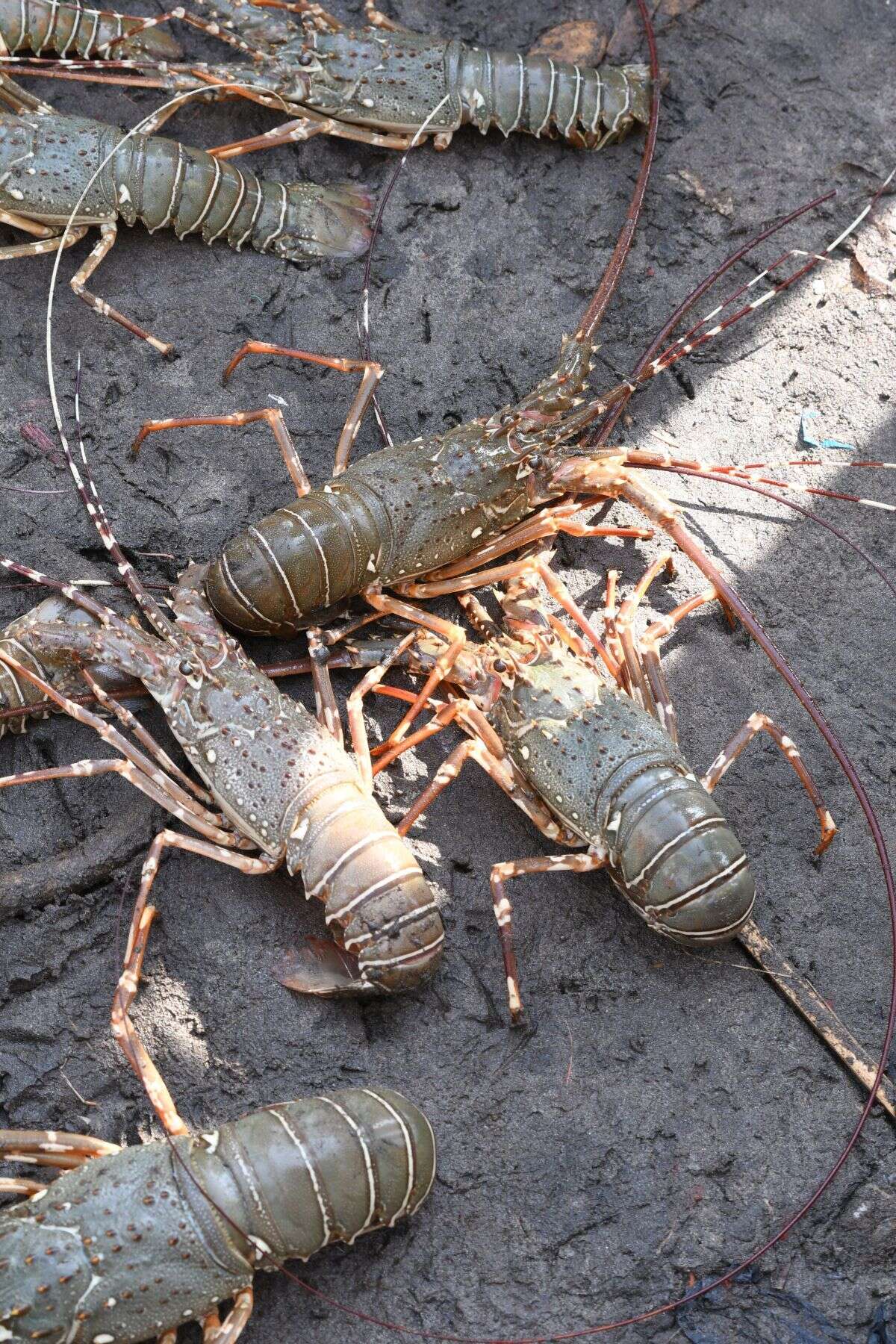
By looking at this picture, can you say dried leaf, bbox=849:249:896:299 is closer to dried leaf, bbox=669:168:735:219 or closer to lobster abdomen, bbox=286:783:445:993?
dried leaf, bbox=669:168:735:219

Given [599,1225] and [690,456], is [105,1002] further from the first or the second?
[690,456]

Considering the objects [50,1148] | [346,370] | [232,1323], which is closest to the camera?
[232,1323]

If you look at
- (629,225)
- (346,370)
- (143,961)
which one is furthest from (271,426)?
(143,961)

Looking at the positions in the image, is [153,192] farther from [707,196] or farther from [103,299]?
[707,196]

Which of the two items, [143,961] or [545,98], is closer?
[143,961]

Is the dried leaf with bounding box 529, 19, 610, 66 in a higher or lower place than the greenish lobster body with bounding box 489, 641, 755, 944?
higher

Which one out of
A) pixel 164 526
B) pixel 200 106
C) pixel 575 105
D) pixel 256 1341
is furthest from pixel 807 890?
pixel 200 106

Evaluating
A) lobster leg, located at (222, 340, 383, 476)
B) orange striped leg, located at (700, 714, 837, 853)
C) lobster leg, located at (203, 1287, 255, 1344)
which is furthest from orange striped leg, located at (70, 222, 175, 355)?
lobster leg, located at (203, 1287, 255, 1344)
